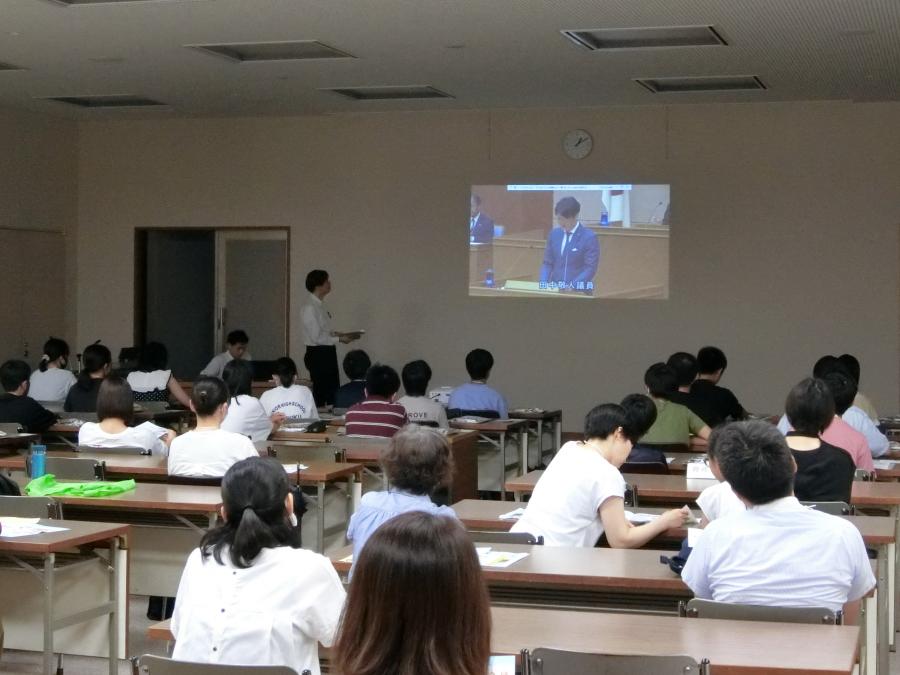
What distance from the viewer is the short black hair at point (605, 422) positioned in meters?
4.29

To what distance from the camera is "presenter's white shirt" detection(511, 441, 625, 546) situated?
416cm

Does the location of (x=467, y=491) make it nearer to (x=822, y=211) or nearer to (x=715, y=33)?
(x=715, y=33)

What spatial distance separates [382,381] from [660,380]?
1.65 meters

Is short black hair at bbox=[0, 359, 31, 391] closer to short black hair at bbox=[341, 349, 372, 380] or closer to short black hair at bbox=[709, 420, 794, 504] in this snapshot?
short black hair at bbox=[341, 349, 372, 380]

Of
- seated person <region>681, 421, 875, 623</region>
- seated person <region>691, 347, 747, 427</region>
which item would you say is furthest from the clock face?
seated person <region>681, 421, 875, 623</region>

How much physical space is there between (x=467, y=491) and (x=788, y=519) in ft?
15.7

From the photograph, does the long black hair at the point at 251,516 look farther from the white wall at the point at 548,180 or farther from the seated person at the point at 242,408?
the white wall at the point at 548,180

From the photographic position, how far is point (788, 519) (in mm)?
3168


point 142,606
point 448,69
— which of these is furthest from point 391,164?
point 142,606

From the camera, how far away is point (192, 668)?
7.98 feet

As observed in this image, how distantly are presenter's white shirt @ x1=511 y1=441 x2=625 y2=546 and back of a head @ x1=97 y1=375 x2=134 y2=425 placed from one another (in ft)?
8.55

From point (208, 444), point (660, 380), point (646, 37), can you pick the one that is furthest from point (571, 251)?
point (208, 444)

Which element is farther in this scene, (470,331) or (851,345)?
(470,331)

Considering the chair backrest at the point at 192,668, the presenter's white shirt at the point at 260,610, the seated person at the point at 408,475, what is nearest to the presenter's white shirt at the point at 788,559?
the seated person at the point at 408,475
